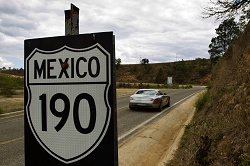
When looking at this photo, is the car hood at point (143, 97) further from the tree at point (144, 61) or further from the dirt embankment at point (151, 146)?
the tree at point (144, 61)

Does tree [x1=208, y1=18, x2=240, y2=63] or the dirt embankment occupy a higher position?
tree [x1=208, y1=18, x2=240, y2=63]

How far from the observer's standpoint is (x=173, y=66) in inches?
3435

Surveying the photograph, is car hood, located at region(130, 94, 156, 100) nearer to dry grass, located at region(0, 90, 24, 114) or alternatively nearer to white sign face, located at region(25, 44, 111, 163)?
dry grass, located at region(0, 90, 24, 114)

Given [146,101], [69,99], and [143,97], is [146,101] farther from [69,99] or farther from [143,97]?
[69,99]

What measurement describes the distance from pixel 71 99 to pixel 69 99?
0.01 m

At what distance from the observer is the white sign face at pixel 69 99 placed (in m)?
1.45

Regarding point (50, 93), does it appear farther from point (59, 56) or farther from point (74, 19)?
point (74, 19)

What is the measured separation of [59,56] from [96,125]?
0.53 meters

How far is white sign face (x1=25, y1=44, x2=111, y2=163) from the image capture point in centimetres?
145

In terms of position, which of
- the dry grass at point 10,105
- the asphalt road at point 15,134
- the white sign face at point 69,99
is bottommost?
the asphalt road at point 15,134

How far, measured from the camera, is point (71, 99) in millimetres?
1527

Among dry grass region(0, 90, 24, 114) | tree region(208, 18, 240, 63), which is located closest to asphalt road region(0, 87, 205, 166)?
dry grass region(0, 90, 24, 114)

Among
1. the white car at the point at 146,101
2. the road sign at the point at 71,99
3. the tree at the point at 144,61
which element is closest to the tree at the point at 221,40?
the white car at the point at 146,101

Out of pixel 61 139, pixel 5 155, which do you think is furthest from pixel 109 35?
pixel 5 155
